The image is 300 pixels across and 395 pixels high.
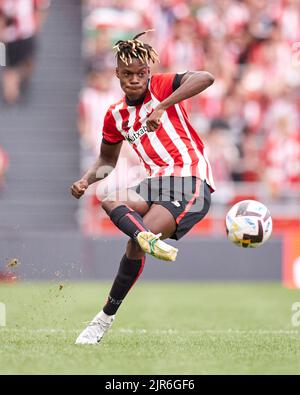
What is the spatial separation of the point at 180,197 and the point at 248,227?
1.81 ft

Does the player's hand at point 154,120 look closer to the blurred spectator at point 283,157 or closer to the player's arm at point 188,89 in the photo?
the player's arm at point 188,89

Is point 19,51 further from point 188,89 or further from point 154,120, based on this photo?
point 154,120

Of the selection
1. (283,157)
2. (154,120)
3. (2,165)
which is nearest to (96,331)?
(154,120)

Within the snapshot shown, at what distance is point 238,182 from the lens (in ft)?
52.1

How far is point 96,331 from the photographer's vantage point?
699 cm

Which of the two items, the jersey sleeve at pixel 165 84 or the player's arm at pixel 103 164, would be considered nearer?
the jersey sleeve at pixel 165 84

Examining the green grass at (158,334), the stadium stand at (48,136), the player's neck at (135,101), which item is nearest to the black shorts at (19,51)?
the stadium stand at (48,136)

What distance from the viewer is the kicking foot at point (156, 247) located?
20.3ft

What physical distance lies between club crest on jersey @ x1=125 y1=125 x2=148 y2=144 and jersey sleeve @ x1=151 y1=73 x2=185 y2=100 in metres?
0.28

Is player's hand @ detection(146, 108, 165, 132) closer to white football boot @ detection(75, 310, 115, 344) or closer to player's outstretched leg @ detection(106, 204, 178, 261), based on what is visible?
player's outstretched leg @ detection(106, 204, 178, 261)

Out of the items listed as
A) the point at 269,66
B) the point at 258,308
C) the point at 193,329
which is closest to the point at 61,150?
the point at 269,66

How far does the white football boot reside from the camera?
6.94m

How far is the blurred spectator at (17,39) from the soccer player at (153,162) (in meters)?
9.64

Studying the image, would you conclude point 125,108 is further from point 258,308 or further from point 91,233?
point 91,233
